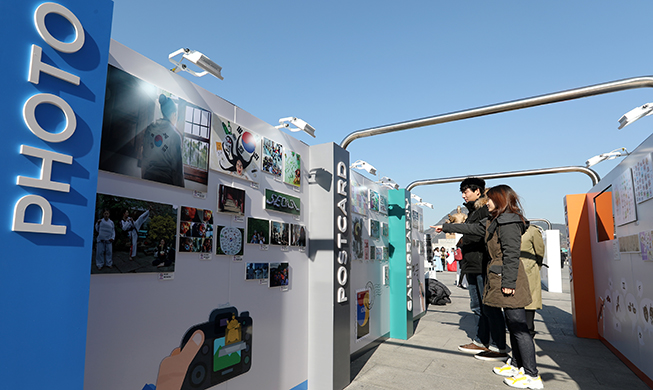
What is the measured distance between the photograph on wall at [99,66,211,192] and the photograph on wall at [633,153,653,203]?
12.4 ft

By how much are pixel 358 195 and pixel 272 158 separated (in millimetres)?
2099

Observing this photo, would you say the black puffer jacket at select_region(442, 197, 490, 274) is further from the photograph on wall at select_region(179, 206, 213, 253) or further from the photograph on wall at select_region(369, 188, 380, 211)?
the photograph on wall at select_region(179, 206, 213, 253)

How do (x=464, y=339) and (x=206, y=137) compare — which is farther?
(x=464, y=339)

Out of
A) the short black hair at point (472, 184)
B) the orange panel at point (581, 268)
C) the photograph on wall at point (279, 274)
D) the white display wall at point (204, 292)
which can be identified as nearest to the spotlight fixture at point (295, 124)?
the white display wall at point (204, 292)

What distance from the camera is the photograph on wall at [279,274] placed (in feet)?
10.5

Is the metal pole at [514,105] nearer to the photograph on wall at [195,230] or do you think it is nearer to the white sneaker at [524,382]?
the photograph on wall at [195,230]

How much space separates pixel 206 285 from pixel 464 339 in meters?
4.51

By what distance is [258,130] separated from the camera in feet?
10.6

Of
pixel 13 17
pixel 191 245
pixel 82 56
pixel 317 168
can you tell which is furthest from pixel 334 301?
pixel 13 17

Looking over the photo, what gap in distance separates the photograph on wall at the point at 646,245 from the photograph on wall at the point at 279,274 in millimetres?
3273

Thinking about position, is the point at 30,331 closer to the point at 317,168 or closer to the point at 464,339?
the point at 317,168

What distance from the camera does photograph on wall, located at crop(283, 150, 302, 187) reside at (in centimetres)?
352

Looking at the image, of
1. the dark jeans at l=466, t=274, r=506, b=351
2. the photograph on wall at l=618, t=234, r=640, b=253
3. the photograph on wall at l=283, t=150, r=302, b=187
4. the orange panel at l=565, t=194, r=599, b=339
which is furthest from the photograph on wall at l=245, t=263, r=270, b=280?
the orange panel at l=565, t=194, r=599, b=339

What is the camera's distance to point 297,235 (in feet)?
11.7
